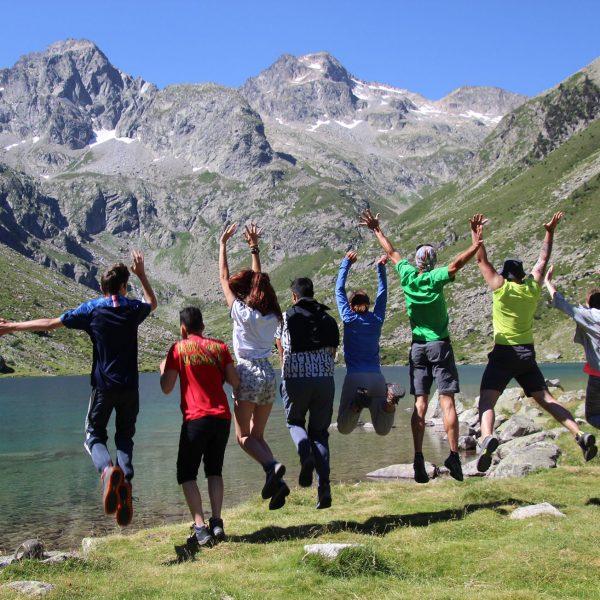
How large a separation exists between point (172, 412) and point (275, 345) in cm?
7122

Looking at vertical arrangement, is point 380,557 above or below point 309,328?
below

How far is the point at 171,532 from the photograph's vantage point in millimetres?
13766

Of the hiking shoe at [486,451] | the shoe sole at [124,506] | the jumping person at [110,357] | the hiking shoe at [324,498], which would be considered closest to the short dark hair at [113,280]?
the jumping person at [110,357]

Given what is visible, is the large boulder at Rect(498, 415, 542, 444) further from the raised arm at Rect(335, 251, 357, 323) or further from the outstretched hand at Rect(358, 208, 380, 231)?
the raised arm at Rect(335, 251, 357, 323)

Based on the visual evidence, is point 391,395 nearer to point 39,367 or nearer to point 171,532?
point 171,532

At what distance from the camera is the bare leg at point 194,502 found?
36.8 feet

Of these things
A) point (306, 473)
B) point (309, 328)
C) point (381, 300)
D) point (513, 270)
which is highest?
point (513, 270)

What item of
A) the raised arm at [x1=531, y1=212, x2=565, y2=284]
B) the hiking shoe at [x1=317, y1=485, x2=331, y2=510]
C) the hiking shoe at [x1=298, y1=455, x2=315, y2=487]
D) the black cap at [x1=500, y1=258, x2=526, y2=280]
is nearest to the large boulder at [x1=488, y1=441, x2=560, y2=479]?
the raised arm at [x1=531, y1=212, x2=565, y2=284]

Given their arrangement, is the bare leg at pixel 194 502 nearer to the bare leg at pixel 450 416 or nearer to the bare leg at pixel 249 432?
the bare leg at pixel 249 432

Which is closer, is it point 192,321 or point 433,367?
point 192,321

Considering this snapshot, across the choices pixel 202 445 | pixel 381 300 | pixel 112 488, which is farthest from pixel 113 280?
pixel 381 300

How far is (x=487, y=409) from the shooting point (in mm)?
13227

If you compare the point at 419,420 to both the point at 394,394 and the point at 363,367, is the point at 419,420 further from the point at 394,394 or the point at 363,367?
the point at 363,367

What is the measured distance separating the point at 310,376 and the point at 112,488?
12.8 feet
